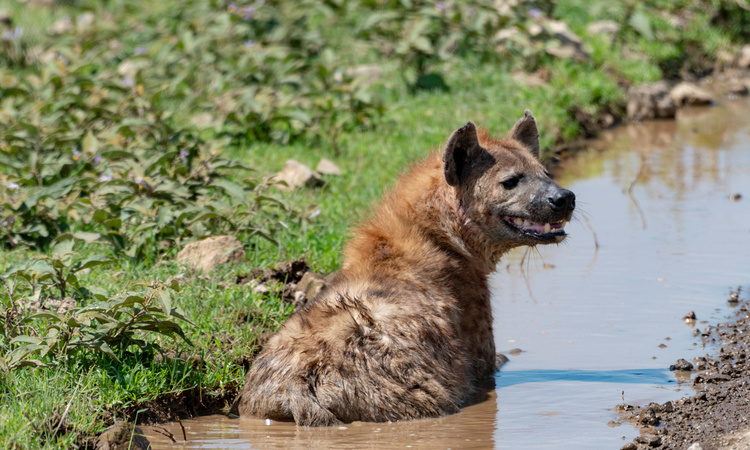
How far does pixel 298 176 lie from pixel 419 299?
3067mm

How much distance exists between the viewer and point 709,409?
4320mm

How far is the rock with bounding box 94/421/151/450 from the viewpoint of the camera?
152 inches

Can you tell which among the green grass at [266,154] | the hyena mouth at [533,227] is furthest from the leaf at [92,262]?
the hyena mouth at [533,227]

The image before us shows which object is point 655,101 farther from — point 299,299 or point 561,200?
point 299,299

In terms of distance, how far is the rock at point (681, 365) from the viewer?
502 cm

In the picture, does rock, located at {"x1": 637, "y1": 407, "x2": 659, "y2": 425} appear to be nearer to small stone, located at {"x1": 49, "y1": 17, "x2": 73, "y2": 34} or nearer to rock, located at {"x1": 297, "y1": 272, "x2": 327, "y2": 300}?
rock, located at {"x1": 297, "y1": 272, "x2": 327, "y2": 300}

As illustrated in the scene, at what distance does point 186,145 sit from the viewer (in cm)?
714

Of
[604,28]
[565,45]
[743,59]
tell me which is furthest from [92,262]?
[743,59]

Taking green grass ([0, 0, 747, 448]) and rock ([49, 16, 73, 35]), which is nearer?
green grass ([0, 0, 747, 448])

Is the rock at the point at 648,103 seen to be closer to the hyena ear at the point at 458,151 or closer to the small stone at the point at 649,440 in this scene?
the hyena ear at the point at 458,151

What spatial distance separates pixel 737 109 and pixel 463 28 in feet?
11.3

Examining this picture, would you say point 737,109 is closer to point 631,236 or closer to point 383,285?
point 631,236

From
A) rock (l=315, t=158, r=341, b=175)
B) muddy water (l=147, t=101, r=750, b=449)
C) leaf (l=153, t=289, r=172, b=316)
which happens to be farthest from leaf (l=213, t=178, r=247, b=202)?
leaf (l=153, t=289, r=172, b=316)

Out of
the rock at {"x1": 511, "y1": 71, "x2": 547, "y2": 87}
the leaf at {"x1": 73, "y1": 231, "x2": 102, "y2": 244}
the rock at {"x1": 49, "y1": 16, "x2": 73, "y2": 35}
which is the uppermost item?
the rock at {"x1": 49, "y1": 16, "x2": 73, "y2": 35}
